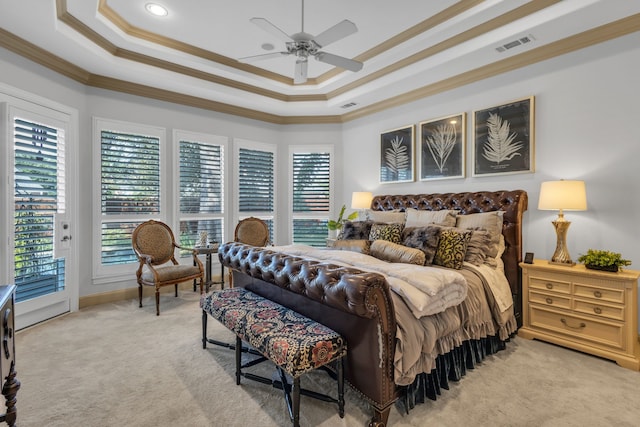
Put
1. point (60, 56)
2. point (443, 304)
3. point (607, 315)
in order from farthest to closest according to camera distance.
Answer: point (60, 56)
point (607, 315)
point (443, 304)

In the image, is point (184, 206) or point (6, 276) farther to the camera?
point (184, 206)

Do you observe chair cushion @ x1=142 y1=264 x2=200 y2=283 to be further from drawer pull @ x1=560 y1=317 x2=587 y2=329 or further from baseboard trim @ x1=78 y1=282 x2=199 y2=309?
drawer pull @ x1=560 y1=317 x2=587 y2=329

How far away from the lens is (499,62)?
3688 mm

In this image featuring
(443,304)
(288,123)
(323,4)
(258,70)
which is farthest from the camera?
(288,123)

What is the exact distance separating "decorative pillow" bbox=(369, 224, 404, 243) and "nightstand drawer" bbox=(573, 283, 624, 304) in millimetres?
1647

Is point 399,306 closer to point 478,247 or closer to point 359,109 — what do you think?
point 478,247

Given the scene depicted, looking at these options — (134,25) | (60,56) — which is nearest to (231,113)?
(134,25)

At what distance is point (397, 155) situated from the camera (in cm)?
492

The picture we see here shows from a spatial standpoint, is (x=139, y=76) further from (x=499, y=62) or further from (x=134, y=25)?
(x=499, y=62)

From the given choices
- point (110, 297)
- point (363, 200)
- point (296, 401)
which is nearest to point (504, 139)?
point (363, 200)

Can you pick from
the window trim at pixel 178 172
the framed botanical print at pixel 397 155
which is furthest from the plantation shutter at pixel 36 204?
the framed botanical print at pixel 397 155

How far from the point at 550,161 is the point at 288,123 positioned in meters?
4.23

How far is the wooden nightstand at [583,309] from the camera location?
8.48 ft

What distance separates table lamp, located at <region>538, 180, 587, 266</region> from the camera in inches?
112
